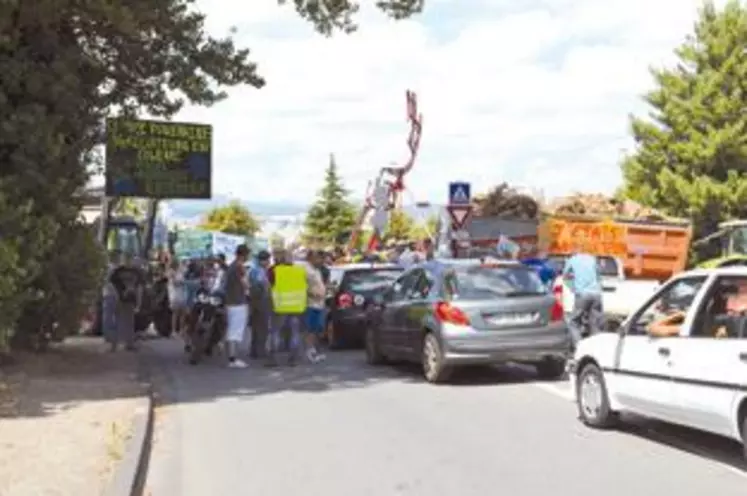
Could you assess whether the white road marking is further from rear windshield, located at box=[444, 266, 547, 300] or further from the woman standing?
the woman standing

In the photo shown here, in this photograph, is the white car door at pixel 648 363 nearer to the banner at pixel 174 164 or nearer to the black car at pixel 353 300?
the black car at pixel 353 300

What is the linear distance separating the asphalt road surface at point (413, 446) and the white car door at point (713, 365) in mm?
378

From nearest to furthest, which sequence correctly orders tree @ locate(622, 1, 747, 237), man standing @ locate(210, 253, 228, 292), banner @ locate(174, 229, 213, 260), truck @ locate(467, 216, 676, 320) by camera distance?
man standing @ locate(210, 253, 228, 292) < truck @ locate(467, 216, 676, 320) < tree @ locate(622, 1, 747, 237) < banner @ locate(174, 229, 213, 260)

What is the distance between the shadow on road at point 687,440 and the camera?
9.02 metres

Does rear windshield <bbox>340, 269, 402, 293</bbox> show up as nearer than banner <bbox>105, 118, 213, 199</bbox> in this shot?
Yes

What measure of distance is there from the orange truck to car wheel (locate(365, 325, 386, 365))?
36.3 ft

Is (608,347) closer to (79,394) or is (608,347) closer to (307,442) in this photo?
(307,442)

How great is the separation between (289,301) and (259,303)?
1127 mm

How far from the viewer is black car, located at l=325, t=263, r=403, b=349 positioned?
1997cm

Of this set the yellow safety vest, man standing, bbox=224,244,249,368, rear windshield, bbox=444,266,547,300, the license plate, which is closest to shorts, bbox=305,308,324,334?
the yellow safety vest

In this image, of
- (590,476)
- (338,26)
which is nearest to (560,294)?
(338,26)

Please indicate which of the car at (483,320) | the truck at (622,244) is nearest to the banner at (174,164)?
the car at (483,320)

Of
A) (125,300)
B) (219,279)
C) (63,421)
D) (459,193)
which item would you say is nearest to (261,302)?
(219,279)

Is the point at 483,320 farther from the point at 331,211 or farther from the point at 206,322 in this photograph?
the point at 331,211
